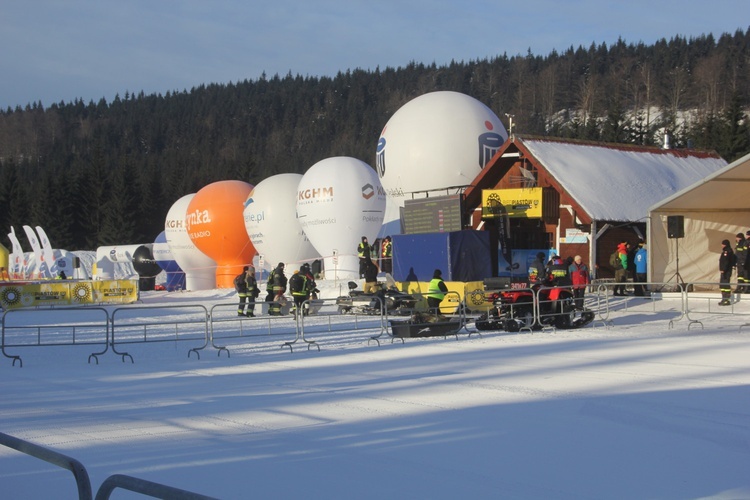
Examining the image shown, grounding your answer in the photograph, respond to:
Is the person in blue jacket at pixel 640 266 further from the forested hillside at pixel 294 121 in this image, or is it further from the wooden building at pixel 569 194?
the forested hillside at pixel 294 121

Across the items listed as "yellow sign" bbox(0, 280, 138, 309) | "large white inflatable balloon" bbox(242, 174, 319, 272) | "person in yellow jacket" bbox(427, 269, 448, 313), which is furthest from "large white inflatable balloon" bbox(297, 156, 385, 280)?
"person in yellow jacket" bbox(427, 269, 448, 313)

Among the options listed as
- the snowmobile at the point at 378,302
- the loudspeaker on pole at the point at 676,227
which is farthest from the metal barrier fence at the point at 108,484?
the loudspeaker on pole at the point at 676,227

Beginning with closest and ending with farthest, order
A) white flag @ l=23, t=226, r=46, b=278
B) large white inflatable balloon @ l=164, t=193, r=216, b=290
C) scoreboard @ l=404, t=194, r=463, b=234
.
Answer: scoreboard @ l=404, t=194, r=463, b=234
large white inflatable balloon @ l=164, t=193, r=216, b=290
white flag @ l=23, t=226, r=46, b=278

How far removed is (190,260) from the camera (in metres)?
44.2

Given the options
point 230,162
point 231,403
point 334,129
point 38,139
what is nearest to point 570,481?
point 231,403

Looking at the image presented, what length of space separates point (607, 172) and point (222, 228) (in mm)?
20435

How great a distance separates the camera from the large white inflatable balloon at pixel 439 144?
97.0 ft

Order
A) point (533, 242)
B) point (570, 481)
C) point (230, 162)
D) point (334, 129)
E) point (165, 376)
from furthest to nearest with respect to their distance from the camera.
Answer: point (334, 129), point (230, 162), point (533, 242), point (165, 376), point (570, 481)

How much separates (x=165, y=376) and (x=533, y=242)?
55.7 ft

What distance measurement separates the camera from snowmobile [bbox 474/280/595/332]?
1738 centimetres

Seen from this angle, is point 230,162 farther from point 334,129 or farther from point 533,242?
point 533,242

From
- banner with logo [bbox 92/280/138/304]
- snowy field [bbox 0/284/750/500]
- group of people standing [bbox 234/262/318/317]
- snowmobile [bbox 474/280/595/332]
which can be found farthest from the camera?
banner with logo [bbox 92/280/138/304]

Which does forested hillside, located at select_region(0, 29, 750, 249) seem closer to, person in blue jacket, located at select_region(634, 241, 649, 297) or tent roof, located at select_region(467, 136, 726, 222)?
tent roof, located at select_region(467, 136, 726, 222)

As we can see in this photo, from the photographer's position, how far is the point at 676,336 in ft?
49.8
